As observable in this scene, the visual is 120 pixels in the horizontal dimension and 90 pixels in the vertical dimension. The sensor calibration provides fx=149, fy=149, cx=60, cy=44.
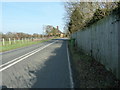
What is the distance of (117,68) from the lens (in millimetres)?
4969

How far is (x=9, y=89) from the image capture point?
15.8 ft

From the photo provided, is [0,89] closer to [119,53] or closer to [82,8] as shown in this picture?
[119,53]

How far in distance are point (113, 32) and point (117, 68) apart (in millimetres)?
1317

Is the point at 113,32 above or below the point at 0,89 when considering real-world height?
above

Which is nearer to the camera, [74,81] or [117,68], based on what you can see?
[117,68]

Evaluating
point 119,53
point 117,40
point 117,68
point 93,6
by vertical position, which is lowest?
point 117,68

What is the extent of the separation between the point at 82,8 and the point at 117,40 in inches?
572

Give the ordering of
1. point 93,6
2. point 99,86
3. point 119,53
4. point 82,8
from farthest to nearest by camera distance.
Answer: point 82,8
point 93,6
point 119,53
point 99,86

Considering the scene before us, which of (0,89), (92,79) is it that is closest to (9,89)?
(0,89)

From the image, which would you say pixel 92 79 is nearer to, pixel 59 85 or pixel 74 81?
pixel 74 81

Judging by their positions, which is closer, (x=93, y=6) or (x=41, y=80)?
(x=41, y=80)

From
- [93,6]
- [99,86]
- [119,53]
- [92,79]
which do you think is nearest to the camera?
[99,86]

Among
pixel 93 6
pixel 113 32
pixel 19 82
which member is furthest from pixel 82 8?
pixel 19 82

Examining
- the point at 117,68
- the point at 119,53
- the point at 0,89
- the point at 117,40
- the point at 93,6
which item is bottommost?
the point at 0,89
